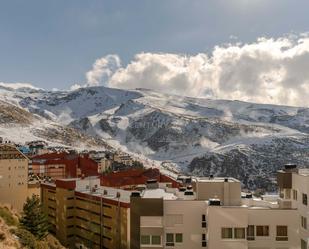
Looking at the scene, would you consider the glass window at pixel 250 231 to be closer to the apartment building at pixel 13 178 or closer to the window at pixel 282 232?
the window at pixel 282 232

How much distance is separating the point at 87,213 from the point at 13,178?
1088 inches

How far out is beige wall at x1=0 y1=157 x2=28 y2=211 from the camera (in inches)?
4398

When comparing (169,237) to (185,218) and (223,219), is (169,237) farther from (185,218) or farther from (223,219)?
(223,219)

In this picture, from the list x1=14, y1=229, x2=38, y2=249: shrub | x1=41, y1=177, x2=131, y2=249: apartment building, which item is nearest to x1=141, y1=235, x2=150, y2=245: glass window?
x1=14, y1=229, x2=38, y2=249: shrub

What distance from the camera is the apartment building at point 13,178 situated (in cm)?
11200

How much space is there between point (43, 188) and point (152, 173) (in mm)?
39606

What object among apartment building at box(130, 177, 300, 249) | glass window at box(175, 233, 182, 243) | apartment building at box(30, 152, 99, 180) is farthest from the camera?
apartment building at box(30, 152, 99, 180)

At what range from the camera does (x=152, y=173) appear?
6004 inches

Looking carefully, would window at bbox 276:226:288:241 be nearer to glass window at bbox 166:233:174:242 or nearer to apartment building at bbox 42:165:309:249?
apartment building at bbox 42:165:309:249

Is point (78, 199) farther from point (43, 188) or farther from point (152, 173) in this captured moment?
point (152, 173)

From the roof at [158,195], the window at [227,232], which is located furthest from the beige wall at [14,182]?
the window at [227,232]

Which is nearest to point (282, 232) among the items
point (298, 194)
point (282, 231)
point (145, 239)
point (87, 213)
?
point (282, 231)

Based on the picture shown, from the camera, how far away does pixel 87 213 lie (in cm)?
10181

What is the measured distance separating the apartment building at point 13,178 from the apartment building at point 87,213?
678 cm
